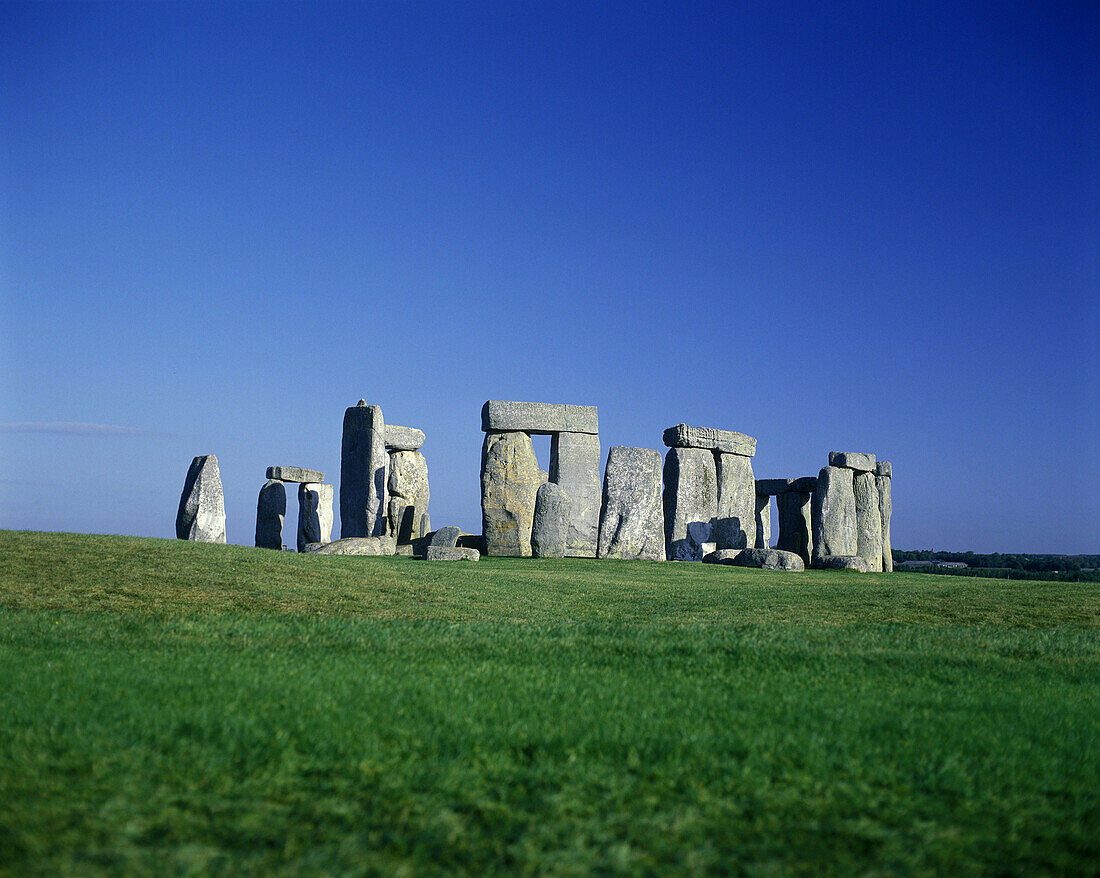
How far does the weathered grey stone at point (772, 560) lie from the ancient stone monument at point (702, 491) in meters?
3.24

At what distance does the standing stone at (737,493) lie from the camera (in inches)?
834

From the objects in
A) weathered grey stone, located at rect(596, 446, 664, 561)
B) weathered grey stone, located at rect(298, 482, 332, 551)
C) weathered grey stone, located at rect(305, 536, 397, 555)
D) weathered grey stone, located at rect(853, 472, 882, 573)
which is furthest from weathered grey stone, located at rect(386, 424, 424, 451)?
weathered grey stone, located at rect(853, 472, 882, 573)

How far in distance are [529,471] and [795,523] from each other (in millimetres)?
7809

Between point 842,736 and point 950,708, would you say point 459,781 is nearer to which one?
point 842,736

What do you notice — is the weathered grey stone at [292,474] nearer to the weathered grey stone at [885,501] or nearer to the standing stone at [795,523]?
the standing stone at [795,523]

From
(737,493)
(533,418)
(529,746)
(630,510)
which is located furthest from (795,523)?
(529,746)

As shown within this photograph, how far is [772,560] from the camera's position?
53.0ft

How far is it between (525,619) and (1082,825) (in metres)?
5.07

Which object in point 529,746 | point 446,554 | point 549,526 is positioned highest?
point 549,526

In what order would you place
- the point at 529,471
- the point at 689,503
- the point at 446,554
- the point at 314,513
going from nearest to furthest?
the point at 446,554 → the point at 529,471 → the point at 689,503 → the point at 314,513

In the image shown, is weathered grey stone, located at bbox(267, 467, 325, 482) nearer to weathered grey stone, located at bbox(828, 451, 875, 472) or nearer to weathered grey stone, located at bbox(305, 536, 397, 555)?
weathered grey stone, located at bbox(305, 536, 397, 555)

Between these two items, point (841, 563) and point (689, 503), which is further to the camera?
point (689, 503)

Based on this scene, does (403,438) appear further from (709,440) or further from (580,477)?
(709,440)

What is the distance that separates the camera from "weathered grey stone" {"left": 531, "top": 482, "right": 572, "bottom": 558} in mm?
16500
